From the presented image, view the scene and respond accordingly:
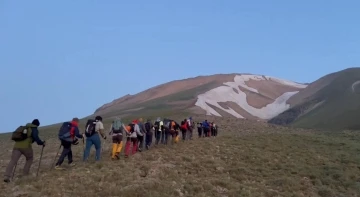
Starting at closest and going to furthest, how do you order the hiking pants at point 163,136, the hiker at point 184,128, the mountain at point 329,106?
the hiking pants at point 163,136
the hiker at point 184,128
the mountain at point 329,106

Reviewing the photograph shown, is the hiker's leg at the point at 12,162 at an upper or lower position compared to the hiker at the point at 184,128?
lower

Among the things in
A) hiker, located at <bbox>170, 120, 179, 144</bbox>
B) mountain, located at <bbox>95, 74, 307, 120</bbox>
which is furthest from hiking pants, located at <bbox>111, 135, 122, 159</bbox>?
mountain, located at <bbox>95, 74, 307, 120</bbox>

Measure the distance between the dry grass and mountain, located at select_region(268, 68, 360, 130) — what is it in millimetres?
35940

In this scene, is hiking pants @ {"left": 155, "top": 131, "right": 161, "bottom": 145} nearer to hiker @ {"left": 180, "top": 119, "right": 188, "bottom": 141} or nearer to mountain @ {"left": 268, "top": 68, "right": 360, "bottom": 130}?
hiker @ {"left": 180, "top": 119, "right": 188, "bottom": 141}

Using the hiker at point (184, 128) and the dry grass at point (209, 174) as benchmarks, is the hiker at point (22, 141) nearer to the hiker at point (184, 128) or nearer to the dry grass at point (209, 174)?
the dry grass at point (209, 174)

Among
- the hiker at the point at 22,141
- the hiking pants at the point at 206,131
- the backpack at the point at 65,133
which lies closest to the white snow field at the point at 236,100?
the hiking pants at the point at 206,131

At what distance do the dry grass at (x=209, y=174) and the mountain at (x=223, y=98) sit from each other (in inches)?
1726

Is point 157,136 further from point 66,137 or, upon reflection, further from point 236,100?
point 236,100

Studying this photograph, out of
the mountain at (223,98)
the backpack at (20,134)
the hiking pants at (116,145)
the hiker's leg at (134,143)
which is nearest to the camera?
the backpack at (20,134)

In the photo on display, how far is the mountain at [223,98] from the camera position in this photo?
284ft

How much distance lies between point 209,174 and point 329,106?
229ft

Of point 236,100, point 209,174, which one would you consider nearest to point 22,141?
point 209,174

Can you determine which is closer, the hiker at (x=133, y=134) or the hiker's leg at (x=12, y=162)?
the hiker's leg at (x=12, y=162)

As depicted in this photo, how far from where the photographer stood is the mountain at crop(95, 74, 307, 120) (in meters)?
86.6
